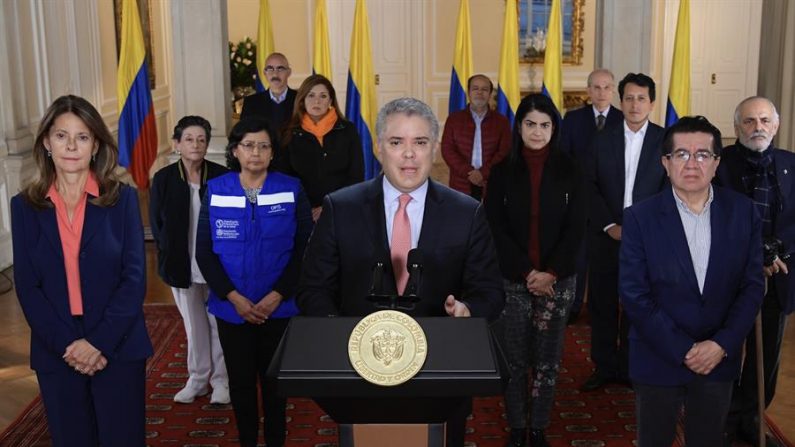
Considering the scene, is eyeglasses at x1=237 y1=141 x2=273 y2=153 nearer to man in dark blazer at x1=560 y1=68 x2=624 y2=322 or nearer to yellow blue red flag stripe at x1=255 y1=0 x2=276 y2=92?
man in dark blazer at x1=560 y1=68 x2=624 y2=322

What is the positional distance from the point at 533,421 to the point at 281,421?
3.79 ft

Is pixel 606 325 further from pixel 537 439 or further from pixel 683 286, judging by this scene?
pixel 683 286

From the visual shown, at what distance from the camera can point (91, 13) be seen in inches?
396

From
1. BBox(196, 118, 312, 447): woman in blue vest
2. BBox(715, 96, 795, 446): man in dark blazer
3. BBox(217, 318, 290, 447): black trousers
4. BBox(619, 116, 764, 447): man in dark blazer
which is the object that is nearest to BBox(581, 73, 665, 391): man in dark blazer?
BBox(715, 96, 795, 446): man in dark blazer

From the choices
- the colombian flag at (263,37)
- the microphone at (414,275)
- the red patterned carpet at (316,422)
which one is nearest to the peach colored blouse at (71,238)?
the microphone at (414,275)

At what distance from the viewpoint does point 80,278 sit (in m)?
3.16

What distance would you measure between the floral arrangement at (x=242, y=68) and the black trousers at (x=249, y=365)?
10.7m

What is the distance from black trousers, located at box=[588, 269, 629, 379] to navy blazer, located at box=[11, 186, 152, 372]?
2.81 m

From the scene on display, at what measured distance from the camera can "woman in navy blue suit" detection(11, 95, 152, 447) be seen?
3.12m

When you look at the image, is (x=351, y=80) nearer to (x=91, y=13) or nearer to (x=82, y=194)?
(x=91, y=13)

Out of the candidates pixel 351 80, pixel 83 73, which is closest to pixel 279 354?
pixel 351 80

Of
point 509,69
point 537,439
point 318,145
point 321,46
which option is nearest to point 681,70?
point 509,69

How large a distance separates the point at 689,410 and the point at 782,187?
4.28 feet

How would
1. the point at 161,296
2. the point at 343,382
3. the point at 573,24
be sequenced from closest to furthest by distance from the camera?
the point at 343,382, the point at 161,296, the point at 573,24
